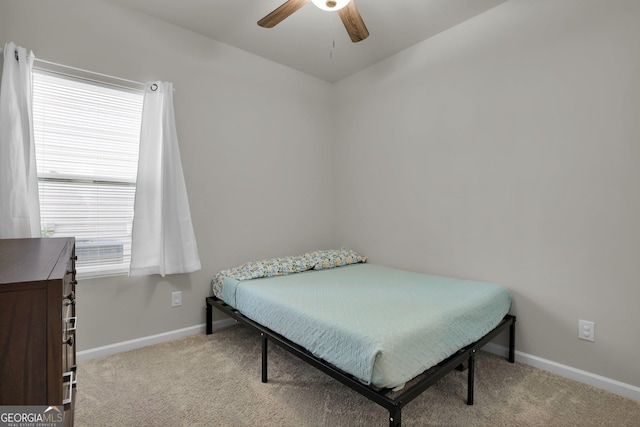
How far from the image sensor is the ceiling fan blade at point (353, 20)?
1.86 metres

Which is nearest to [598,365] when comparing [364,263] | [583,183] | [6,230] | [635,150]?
[583,183]

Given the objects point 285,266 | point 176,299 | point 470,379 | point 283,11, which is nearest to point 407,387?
point 470,379

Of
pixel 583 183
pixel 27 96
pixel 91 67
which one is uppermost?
pixel 91 67

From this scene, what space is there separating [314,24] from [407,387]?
2618 millimetres

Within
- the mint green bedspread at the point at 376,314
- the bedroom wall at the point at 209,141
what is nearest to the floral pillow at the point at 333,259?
the mint green bedspread at the point at 376,314

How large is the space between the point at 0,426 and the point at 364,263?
2.87 meters

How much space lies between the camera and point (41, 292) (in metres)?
0.78

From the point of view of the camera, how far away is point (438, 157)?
282 cm

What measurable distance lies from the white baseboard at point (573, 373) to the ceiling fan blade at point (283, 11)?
2688 millimetres

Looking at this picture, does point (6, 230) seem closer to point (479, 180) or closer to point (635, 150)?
point (479, 180)

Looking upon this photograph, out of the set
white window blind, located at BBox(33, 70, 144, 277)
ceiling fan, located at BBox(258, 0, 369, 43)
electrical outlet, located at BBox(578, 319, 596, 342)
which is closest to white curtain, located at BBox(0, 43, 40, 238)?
white window blind, located at BBox(33, 70, 144, 277)

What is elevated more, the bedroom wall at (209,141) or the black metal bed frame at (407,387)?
the bedroom wall at (209,141)

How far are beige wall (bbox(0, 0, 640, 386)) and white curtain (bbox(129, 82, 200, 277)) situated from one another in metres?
0.18

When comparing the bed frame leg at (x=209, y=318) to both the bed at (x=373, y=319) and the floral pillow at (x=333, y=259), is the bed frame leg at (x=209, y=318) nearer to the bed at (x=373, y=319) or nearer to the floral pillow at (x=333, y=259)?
the bed at (x=373, y=319)
